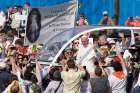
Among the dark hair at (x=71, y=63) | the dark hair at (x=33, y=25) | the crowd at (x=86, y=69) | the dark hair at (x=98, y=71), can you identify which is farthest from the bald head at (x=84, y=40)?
Result: the dark hair at (x=33, y=25)

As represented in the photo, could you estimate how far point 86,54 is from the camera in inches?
642

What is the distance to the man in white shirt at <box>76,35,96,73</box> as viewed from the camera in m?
16.1

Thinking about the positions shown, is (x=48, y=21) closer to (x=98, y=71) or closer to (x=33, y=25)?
(x=33, y=25)

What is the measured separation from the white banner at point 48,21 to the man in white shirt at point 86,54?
181 centimetres

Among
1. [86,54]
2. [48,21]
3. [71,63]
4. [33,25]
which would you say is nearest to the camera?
[71,63]

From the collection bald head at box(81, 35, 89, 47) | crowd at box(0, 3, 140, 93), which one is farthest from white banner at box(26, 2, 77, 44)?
bald head at box(81, 35, 89, 47)

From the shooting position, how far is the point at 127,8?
2797 cm

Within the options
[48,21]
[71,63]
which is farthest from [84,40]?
[48,21]

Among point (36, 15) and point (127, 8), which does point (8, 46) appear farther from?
point (127, 8)

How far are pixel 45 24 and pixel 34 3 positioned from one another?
12.6m

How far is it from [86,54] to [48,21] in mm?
2812

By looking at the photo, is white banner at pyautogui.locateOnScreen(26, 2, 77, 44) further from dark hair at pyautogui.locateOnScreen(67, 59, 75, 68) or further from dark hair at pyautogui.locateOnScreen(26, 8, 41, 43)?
dark hair at pyautogui.locateOnScreen(67, 59, 75, 68)

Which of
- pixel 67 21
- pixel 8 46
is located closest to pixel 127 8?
pixel 8 46

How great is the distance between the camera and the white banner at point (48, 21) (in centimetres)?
1855
